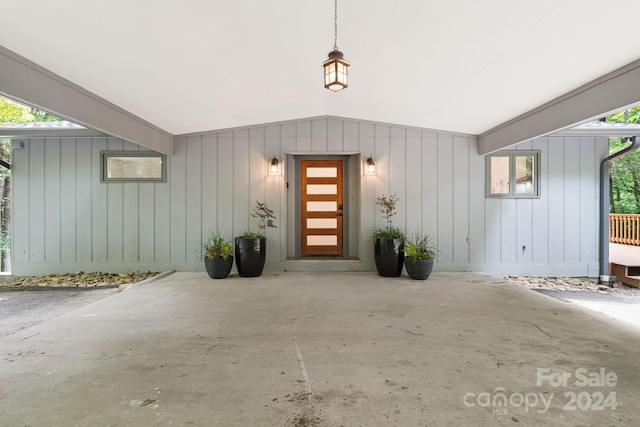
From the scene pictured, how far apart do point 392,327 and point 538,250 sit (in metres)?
4.27

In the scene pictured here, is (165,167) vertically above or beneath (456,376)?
above

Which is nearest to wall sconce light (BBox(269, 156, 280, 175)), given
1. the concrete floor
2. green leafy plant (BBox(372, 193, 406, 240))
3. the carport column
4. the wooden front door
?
the wooden front door

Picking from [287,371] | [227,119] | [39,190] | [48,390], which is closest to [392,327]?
[287,371]

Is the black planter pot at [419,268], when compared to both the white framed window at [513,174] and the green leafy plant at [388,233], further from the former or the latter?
the white framed window at [513,174]

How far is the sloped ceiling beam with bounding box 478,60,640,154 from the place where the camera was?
2666mm

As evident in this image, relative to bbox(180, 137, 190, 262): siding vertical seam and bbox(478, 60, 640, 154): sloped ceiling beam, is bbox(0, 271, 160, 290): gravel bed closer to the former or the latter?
bbox(180, 137, 190, 262): siding vertical seam

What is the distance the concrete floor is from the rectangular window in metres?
2.59

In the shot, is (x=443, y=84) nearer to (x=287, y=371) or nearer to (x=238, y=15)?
(x=238, y=15)

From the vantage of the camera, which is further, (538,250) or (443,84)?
(538,250)

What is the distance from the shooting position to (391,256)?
4.73 m

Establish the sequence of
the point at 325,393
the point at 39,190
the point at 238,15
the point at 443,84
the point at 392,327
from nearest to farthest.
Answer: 1. the point at 325,393
2. the point at 238,15
3. the point at 392,327
4. the point at 443,84
5. the point at 39,190

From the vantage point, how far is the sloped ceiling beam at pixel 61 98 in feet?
8.05

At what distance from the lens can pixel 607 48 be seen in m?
2.45

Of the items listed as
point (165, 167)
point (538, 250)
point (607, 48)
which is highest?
point (607, 48)
